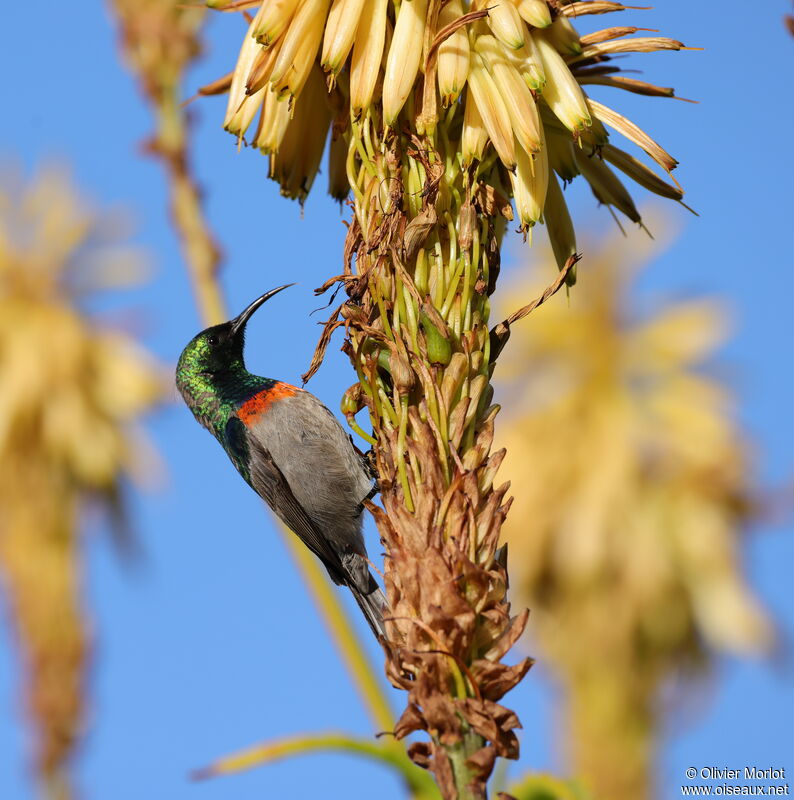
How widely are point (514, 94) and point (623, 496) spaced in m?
11.5

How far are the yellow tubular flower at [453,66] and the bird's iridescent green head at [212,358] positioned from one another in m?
3.17

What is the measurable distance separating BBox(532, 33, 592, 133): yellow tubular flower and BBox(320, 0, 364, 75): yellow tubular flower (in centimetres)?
56

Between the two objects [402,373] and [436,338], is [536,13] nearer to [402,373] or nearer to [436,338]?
[436,338]

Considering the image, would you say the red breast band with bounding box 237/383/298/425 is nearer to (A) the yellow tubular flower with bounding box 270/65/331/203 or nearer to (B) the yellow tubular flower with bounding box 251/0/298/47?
(A) the yellow tubular flower with bounding box 270/65/331/203

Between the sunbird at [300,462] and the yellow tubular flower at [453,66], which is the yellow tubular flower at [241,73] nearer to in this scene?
the yellow tubular flower at [453,66]

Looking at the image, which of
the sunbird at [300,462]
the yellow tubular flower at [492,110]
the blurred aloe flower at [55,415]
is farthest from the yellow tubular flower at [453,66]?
the blurred aloe flower at [55,415]

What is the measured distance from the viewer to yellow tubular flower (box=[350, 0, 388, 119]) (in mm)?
3732

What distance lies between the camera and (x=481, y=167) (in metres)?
3.79

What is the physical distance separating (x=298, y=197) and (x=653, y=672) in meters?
10.5

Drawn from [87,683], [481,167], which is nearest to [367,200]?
[481,167]

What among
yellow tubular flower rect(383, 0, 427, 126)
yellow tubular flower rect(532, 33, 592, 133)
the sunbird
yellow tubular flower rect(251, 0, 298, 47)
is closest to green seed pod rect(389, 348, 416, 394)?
yellow tubular flower rect(383, 0, 427, 126)

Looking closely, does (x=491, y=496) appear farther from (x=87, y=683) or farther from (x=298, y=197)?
(x=87, y=683)

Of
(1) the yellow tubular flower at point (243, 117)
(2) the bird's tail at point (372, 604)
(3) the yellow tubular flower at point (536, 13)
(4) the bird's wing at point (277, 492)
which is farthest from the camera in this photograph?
(4) the bird's wing at point (277, 492)

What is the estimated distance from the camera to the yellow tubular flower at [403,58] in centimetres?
364
